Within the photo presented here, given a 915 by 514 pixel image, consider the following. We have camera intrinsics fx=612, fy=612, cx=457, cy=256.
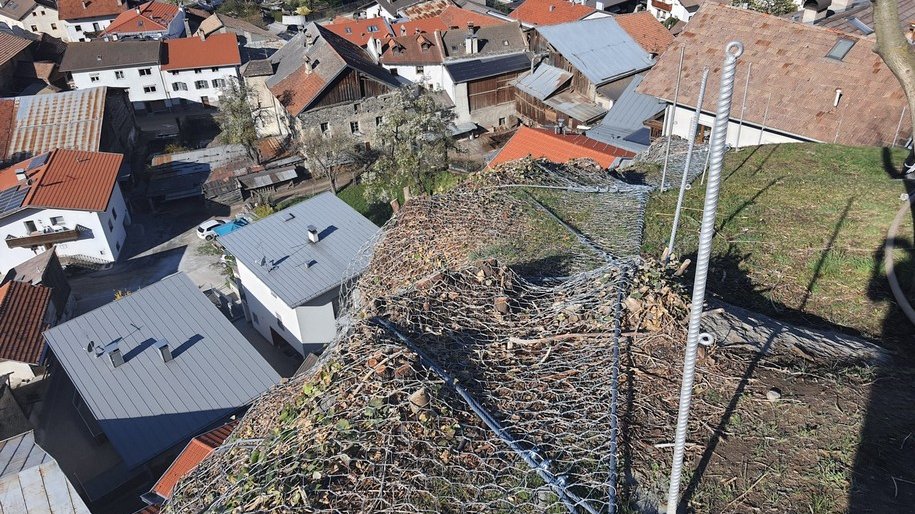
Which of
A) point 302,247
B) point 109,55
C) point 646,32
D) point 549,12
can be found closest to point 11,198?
point 302,247

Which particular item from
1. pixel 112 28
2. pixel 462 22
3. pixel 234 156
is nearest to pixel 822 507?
pixel 234 156

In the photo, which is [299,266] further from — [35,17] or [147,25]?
[35,17]

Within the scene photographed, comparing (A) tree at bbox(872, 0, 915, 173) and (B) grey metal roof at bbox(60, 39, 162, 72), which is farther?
(B) grey metal roof at bbox(60, 39, 162, 72)

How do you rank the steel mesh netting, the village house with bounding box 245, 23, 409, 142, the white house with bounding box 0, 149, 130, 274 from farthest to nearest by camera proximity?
1. the village house with bounding box 245, 23, 409, 142
2. the white house with bounding box 0, 149, 130, 274
3. the steel mesh netting

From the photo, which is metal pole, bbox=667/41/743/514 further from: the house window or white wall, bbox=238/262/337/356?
the house window

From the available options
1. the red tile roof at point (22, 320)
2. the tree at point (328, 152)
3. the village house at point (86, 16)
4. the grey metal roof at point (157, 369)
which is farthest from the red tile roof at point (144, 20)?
the grey metal roof at point (157, 369)

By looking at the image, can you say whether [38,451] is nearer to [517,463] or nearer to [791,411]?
[517,463]

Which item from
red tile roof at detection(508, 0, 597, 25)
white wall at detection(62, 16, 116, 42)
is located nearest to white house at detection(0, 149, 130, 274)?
red tile roof at detection(508, 0, 597, 25)
